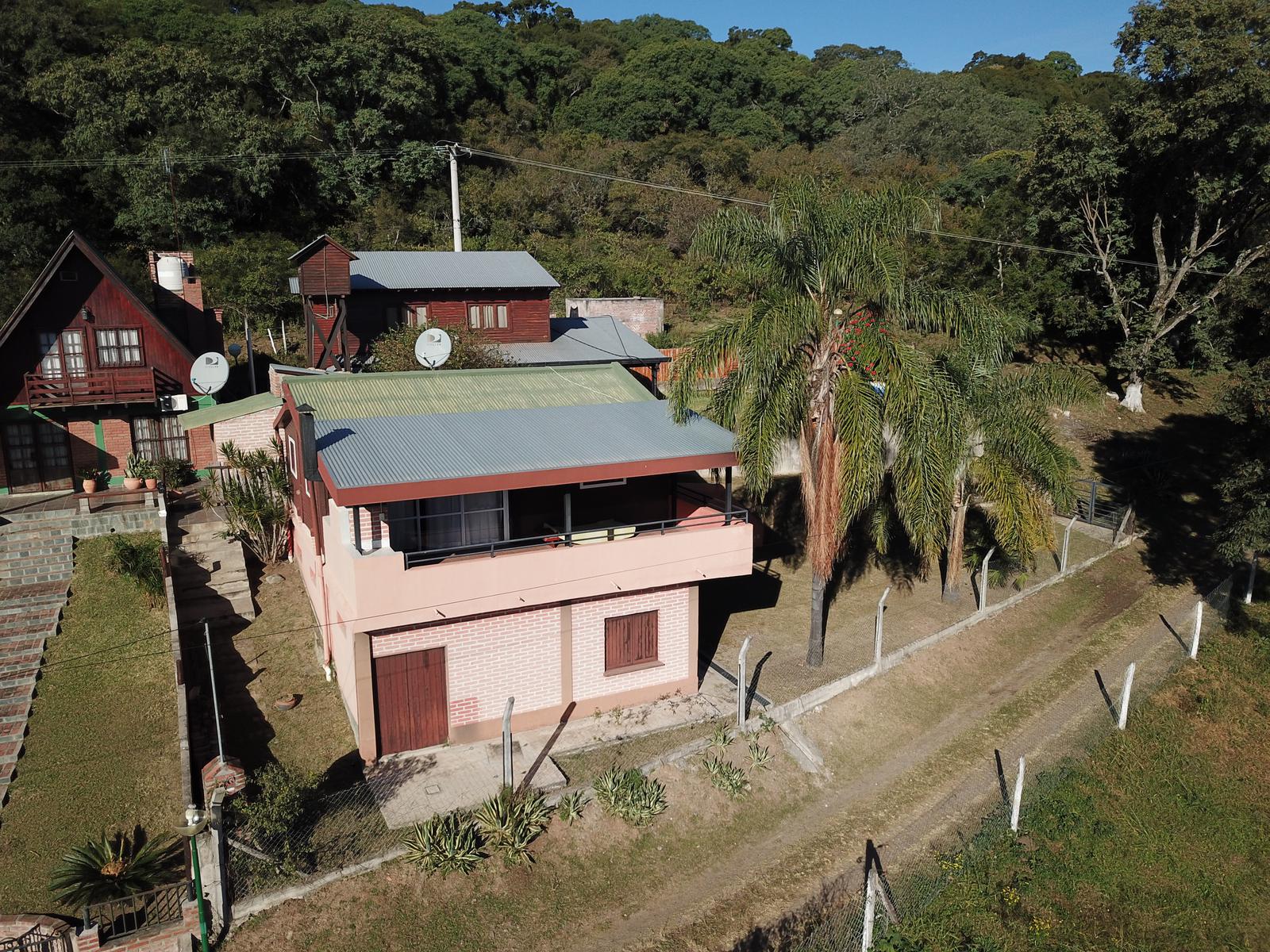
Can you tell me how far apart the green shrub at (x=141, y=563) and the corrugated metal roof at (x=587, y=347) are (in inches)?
505

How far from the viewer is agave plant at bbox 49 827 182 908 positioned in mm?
11688

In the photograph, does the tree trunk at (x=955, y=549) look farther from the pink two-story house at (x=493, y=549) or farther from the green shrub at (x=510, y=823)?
the green shrub at (x=510, y=823)

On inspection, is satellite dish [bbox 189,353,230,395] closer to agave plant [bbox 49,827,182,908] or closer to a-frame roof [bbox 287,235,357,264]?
a-frame roof [bbox 287,235,357,264]

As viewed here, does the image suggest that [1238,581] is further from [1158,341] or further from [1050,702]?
[1158,341]

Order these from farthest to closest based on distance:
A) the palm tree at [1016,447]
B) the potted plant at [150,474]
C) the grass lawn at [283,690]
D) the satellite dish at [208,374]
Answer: the satellite dish at [208,374]
the potted plant at [150,474]
the palm tree at [1016,447]
the grass lawn at [283,690]

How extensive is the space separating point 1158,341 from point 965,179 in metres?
25.2

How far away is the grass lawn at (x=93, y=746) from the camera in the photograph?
12.7 metres

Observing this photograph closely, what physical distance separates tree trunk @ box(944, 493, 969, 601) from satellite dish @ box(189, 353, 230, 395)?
22.9 m

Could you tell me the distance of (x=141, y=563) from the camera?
19.8 m

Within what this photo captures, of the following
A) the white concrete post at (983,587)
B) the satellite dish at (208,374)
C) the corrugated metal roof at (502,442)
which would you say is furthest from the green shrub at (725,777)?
the satellite dish at (208,374)

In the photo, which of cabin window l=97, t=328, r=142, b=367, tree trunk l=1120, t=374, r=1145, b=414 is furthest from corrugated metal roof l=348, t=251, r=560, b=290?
tree trunk l=1120, t=374, r=1145, b=414

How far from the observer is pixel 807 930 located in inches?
509

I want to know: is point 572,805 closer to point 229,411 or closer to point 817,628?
point 817,628

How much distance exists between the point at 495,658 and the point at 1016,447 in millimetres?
14189
